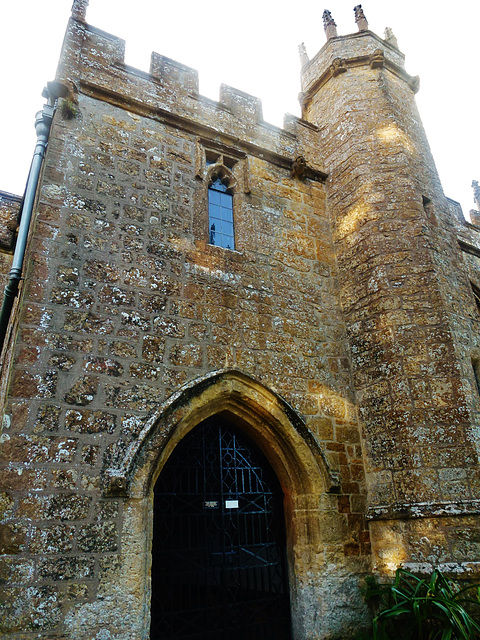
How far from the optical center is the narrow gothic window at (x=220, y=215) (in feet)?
15.4

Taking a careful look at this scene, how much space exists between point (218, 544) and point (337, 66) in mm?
5888

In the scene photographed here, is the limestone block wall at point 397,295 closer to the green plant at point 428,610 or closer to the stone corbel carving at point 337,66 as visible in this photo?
the stone corbel carving at point 337,66

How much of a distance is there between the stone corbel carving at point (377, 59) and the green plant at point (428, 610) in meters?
5.76

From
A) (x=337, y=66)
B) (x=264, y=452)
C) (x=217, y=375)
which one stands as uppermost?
(x=337, y=66)

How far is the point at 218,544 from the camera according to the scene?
3.71 m

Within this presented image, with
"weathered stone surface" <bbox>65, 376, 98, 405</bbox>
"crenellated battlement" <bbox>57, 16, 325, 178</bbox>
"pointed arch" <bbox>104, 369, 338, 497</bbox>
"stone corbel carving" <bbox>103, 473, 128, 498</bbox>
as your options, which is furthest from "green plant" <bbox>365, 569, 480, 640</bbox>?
"crenellated battlement" <bbox>57, 16, 325, 178</bbox>

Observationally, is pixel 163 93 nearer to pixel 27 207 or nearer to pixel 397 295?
pixel 27 207

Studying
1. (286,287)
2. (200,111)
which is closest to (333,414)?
(286,287)

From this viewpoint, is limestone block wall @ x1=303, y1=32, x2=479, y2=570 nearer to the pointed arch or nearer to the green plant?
the green plant

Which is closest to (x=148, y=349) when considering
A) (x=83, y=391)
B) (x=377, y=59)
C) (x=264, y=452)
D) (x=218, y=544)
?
(x=83, y=391)

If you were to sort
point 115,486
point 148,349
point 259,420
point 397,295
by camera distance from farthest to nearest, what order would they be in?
point 397,295 → point 259,420 → point 148,349 → point 115,486

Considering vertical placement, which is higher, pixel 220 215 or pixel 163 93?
pixel 163 93

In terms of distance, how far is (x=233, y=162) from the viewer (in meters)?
5.14

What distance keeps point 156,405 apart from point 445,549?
254 cm
